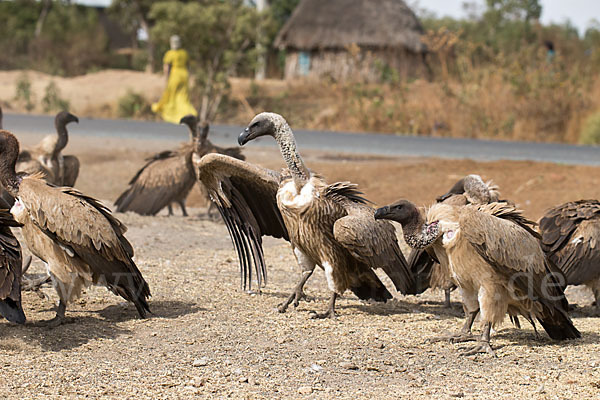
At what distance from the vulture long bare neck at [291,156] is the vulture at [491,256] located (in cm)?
85

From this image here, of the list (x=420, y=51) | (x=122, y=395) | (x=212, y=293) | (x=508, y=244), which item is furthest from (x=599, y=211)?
(x=420, y=51)

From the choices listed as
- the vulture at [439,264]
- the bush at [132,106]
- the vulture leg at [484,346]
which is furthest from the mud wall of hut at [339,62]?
the vulture leg at [484,346]

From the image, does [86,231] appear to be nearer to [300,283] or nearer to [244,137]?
[244,137]

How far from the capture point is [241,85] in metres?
26.8

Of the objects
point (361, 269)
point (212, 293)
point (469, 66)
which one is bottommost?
point (212, 293)

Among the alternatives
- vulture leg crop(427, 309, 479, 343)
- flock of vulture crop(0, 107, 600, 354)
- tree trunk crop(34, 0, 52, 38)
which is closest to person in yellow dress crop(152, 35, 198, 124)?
flock of vulture crop(0, 107, 600, 354)

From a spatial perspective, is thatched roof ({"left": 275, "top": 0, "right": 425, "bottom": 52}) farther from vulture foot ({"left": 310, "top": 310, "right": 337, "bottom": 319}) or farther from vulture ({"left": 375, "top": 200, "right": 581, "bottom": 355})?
vulture ({"left": 375, "top": 200, "right": 581, "bottom": 355})

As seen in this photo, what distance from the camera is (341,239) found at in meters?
5.68

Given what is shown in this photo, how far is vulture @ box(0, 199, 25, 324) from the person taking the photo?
4645 mm

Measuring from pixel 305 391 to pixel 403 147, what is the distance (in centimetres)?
1221

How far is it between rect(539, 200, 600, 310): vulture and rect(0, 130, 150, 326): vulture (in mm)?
3356

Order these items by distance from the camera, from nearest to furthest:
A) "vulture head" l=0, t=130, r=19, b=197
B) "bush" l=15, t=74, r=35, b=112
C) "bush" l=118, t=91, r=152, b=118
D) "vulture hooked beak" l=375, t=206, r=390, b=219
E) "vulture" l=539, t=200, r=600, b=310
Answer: "vulture hooked beak" l=375, t=206, r=390, b=219
"vulture head" l=0, t=130, r=19, b=197
"vulture" l=539, t=200, r=600, b=310
"bush" l=118, t=91, r=152, b=118
"bush" l=15, t=74, r=35, b=112

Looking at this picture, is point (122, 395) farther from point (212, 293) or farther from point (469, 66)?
point (469, 66)

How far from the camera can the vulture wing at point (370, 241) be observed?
5672mm
